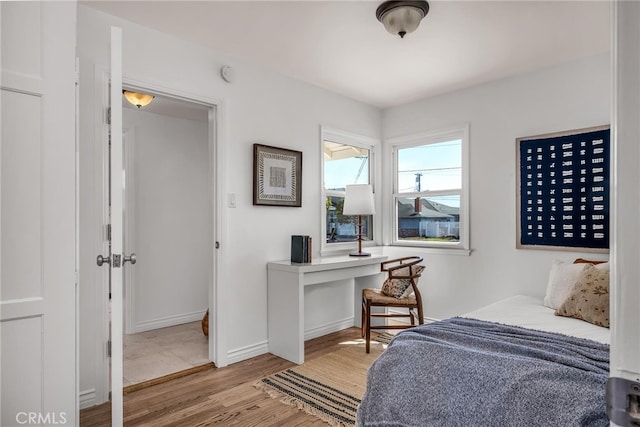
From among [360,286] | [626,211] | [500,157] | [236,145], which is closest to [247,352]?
[360,286]

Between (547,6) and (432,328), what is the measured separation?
2.11 meters

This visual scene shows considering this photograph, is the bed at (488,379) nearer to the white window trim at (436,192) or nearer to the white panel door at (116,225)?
the white panel door at (116,225)

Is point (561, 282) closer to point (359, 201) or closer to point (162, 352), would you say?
point (359, 201)

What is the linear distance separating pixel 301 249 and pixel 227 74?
158cm

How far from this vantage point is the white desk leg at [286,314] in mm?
3074

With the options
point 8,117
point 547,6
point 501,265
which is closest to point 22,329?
point 8,117

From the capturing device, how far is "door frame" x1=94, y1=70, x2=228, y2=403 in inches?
96.3

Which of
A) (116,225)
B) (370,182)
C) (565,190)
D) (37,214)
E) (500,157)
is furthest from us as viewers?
(370,182)

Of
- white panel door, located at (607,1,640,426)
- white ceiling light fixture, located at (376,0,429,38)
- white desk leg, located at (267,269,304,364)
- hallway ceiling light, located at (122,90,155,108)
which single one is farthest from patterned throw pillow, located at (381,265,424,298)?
white panel door, located at (607,1,640,426)

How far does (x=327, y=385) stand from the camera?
8.77 ft

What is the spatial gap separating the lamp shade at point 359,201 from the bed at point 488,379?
73.6 inches

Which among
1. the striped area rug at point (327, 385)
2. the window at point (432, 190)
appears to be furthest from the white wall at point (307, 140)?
the striped area rug at point (327, 385)

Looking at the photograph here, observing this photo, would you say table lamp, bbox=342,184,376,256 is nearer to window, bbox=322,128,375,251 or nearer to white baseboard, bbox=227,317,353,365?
window, bbox=322,128,375,251

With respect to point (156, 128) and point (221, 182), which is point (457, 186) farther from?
point (156, 128)
